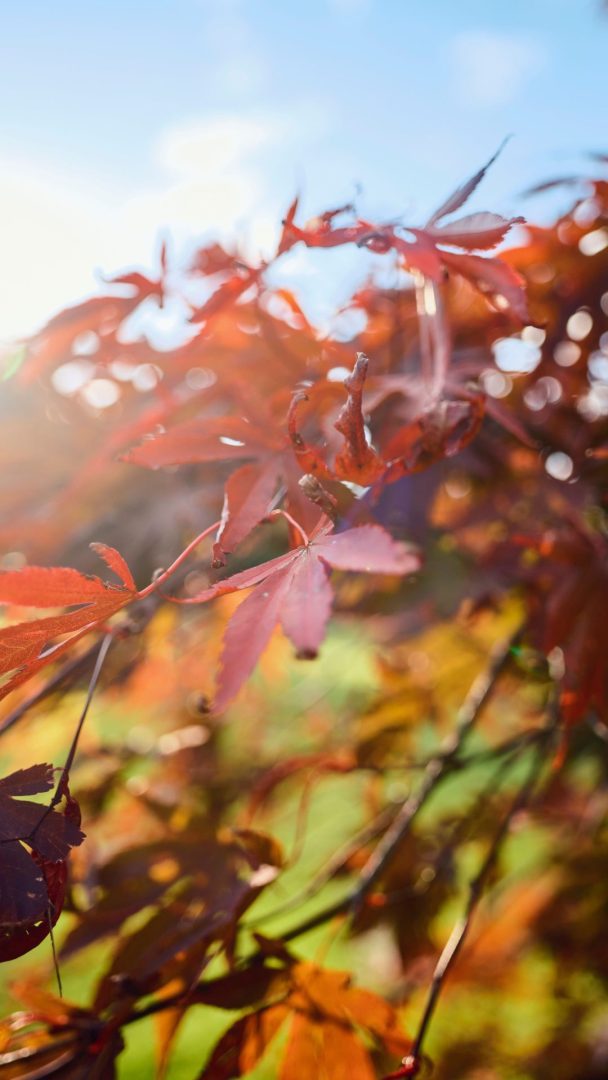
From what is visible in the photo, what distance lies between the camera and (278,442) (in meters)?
0.51

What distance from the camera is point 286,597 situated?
0.35m

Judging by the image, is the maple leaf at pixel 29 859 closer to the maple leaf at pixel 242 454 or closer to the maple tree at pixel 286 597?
the maple tree at pixel 286 597

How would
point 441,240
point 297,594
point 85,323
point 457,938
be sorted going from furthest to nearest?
point 85,323
point 457,938
point 441,240
point 297,594

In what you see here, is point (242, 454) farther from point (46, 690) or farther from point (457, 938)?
point (457, 938)

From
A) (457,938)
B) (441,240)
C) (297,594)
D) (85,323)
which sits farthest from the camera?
(85,323)

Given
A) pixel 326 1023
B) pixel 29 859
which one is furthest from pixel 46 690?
pixel 326 1023

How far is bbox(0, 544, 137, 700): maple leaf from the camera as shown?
14.3 inches

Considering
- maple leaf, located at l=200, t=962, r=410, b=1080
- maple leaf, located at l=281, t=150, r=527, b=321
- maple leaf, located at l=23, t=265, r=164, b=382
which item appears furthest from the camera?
maple leaf, located at l=23, t=265, r=164, b=382

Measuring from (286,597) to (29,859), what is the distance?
0.18 metres

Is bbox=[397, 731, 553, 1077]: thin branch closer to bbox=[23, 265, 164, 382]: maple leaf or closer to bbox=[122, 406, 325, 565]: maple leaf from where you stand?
bbox=[122, 406, 325, 565]: maple leaf

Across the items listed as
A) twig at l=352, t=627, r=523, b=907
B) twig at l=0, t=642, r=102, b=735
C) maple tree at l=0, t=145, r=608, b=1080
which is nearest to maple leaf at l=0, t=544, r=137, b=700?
maple tree at l=0, t=145, r=608, b=1080

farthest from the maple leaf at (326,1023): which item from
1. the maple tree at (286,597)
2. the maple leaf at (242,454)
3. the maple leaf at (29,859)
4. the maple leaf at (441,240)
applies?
the maple leaf at (441,240)

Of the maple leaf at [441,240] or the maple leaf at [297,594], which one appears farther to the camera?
the maple leaf at [441,240]

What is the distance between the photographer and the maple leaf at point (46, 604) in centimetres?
36
